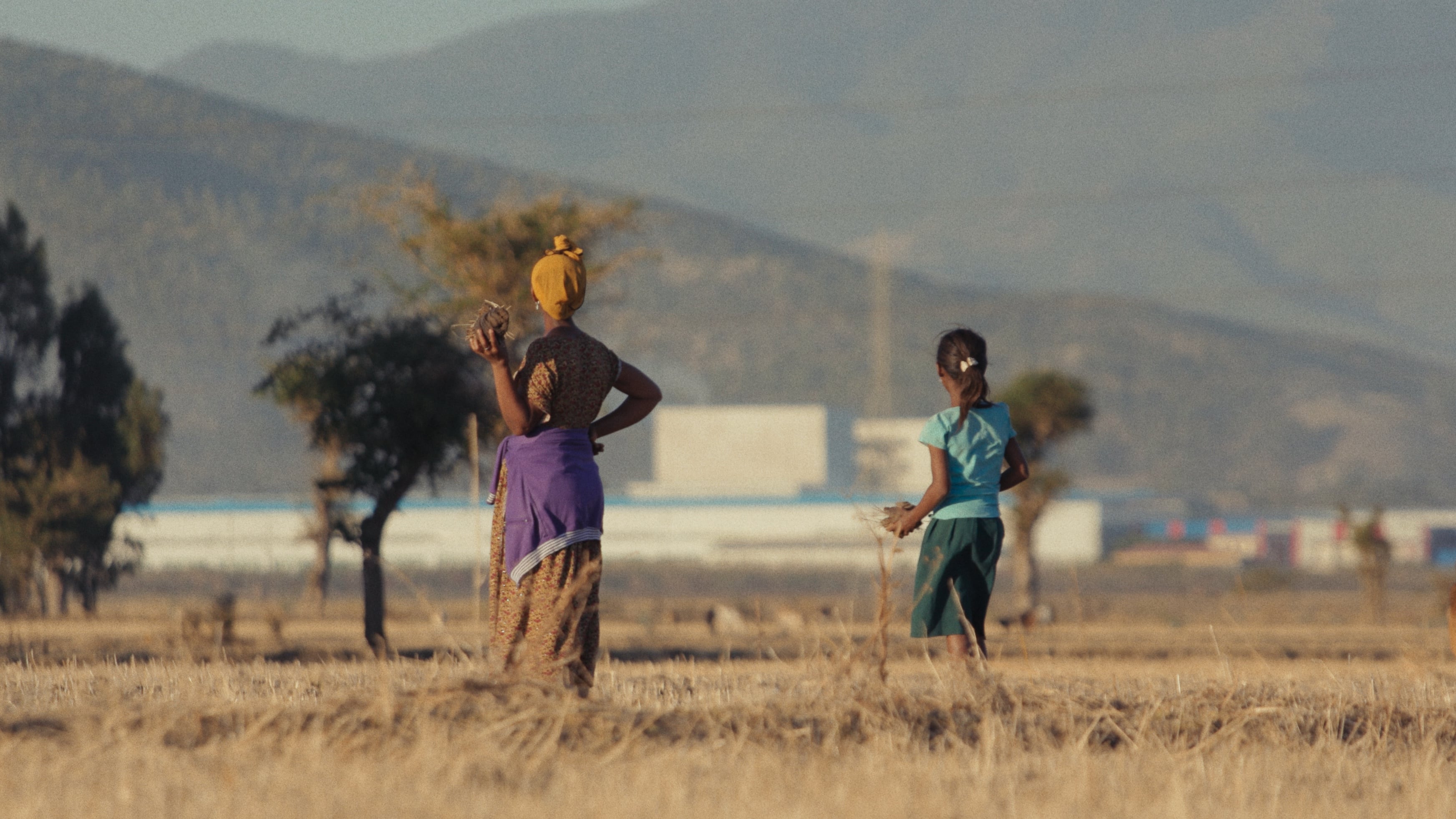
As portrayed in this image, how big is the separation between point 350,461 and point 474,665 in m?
20.8

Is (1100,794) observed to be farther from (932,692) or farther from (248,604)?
(248,604)

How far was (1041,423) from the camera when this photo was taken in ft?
161

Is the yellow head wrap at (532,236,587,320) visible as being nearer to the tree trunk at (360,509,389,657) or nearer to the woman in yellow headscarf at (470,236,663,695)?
the woman in yellow headscarf at (470,236,663,695)

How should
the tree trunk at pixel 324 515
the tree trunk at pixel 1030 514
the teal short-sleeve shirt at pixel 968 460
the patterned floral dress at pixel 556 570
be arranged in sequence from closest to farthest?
the patterned floral dress at pixel 556 570 < the teal short-sleeve shirt at pixel 968 460 < the tree trunk at pixel 324 515 < the tree trunk at pixel 1030 514

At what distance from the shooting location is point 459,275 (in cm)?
3206

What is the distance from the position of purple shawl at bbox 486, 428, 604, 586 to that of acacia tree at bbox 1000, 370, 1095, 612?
39.9 m

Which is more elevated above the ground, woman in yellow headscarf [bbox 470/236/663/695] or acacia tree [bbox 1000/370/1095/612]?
acacia tree [bbox 1000/370/1095/612]

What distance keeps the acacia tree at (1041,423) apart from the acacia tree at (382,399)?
22.6m

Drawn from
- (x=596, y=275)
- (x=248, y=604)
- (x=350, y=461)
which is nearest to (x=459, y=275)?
(x=596, y=275)

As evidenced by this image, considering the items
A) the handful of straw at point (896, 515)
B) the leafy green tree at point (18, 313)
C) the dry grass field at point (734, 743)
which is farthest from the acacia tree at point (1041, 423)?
the handful of straw at point (896, 515)

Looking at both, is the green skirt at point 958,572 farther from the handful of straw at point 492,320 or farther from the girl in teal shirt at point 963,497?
the handful of straw at point 492,320

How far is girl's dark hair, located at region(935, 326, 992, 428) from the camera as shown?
358 inches

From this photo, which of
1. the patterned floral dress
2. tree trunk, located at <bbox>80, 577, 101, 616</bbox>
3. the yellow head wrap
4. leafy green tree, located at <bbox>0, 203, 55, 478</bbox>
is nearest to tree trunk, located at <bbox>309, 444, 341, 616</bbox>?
tree trunk, located at <bbox>80, 577, 101, 616</bbox>

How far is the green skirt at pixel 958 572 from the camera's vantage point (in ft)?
28.9
